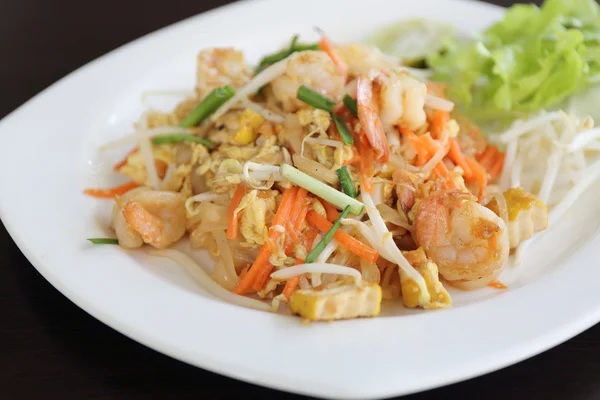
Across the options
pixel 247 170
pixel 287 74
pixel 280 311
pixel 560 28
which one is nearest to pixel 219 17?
pixel 287 74

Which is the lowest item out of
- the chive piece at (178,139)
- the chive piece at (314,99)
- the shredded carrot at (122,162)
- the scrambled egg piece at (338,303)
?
the scrambled egg piece at (338,303)

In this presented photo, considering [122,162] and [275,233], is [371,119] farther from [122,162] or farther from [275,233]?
[122,162]

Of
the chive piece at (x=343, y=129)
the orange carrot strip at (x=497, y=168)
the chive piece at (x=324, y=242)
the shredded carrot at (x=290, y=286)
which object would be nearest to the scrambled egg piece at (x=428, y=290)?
the chive piece at (x=324, y=242)

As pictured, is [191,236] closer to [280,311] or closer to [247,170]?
[247,170]

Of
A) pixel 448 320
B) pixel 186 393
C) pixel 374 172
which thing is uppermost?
pixel 374 172

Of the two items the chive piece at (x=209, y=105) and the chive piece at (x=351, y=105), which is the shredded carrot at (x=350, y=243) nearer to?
the chive piece at (x=351, y=105)

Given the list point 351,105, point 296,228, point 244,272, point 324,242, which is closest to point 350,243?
point 324,242
